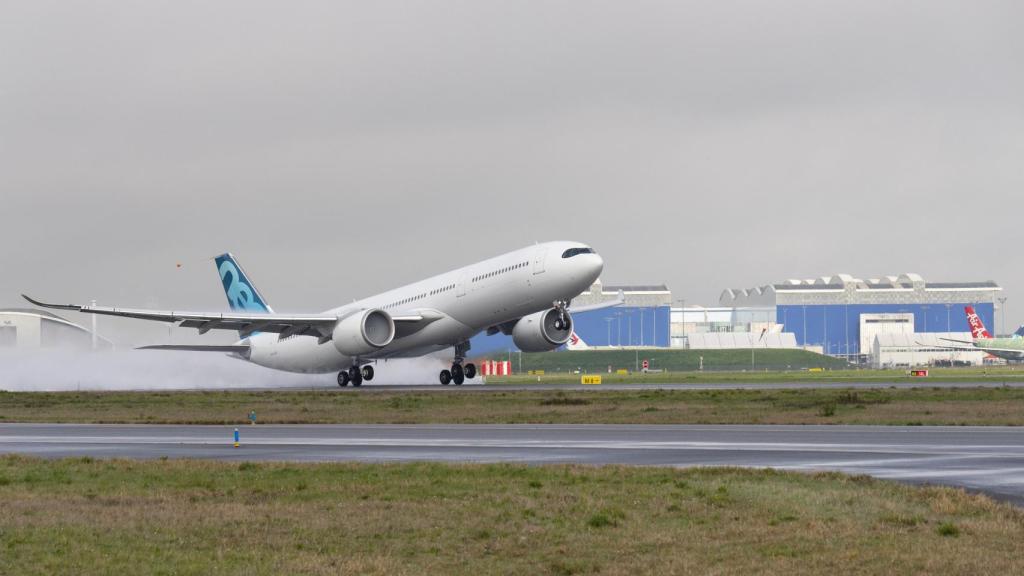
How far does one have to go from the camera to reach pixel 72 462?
2744 cm

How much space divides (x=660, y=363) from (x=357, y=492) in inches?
6438

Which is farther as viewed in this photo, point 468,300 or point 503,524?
point 468,300

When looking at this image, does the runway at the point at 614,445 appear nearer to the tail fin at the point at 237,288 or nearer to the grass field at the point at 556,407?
the grass field at the point at 556,407

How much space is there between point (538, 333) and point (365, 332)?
390 inches

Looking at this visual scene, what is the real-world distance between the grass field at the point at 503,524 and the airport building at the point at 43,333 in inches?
2690

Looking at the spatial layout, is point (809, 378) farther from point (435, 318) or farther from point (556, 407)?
point (556, 407)

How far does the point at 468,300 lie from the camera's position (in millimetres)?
69438

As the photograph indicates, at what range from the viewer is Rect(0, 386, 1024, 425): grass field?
42906 millimetres

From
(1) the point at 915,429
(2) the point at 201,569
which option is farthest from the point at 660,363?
(2) the point at 201,569

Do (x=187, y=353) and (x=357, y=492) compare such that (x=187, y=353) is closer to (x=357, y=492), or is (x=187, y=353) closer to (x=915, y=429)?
(x=915, y=429)

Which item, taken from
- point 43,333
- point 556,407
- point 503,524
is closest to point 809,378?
point 556,407

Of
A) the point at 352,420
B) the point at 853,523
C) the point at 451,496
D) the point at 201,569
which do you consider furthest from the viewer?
the point at 352,420

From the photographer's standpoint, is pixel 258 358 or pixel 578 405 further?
pixel 258 358

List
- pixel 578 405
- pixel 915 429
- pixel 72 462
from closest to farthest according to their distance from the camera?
pixel 72 462 → pixel 915 429 → pixel 578 405
